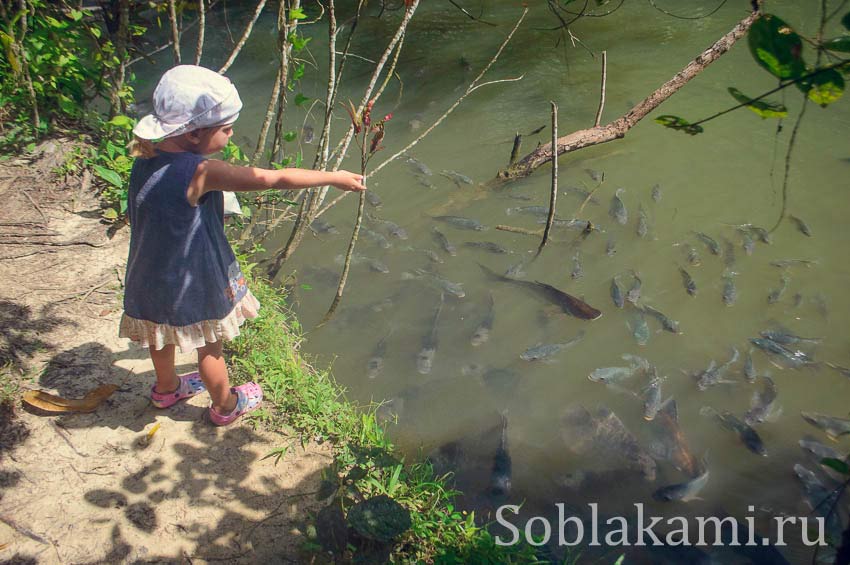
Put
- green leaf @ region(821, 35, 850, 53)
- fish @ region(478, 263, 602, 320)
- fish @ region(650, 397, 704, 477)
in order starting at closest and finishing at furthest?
green leaf @ region(821, 35, 850, 53) → fish @ region(650, 397, 704, 477) → fish @ region(478, 263, 602, 320)

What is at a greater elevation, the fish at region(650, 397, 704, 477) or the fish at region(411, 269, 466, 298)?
the fish at region(411, 269, 466, 298)

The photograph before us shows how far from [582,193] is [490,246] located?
1347 millimetres

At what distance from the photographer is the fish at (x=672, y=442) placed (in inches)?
163

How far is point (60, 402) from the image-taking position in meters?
3.66

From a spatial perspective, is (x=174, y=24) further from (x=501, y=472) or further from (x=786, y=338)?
(x=786, y=338)

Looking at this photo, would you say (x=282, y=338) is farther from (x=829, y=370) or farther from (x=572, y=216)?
(x=829, y=370)

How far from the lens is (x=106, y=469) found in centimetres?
340

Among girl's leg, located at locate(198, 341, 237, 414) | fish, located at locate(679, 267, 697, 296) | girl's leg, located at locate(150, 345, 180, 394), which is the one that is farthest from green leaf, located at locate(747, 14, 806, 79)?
fish, located at locate(679, 267, 697, 296)

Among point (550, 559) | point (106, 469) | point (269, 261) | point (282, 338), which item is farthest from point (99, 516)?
point (269, 261)

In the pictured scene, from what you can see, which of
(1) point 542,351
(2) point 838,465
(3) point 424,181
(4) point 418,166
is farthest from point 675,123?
(4) point 418,166

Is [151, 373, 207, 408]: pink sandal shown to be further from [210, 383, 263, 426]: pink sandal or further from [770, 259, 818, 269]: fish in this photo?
[770, 259, 818, 269]: fish

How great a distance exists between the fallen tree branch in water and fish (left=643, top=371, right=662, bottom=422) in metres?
1.94

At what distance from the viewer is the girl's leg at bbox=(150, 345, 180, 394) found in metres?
3.49

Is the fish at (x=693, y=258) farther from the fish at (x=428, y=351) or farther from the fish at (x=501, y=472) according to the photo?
the fish at (x=501, y=472)
